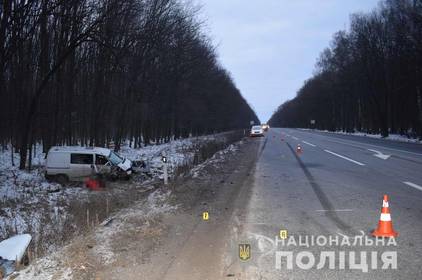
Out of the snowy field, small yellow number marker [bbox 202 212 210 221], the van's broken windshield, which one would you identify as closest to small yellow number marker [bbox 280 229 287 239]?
small yellow number marker [bbox 202 212 210 221]

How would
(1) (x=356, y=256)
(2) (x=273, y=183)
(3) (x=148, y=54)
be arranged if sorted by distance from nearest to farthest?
(1) (x=356, y=256) < (2) (x=273, y=183) < (3) (x=148, y=54)

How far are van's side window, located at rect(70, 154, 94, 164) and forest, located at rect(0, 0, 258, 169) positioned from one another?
4412 millimetres

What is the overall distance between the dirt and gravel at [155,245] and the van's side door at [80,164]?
33.1 feet

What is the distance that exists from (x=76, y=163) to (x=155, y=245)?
15.5 metres

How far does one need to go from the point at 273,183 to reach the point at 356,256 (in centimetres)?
886

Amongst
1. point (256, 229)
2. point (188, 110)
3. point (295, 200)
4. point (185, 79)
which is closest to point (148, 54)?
point (185, 79)

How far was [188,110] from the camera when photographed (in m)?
58.7

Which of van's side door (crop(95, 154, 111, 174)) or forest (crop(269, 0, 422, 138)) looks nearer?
van's side door (crop(95, 154, 111, 174))

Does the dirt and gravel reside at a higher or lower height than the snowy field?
higher

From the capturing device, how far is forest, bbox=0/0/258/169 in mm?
25188

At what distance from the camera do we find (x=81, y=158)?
22469 millimetres

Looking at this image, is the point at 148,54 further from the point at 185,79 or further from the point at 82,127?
the point at 185,79

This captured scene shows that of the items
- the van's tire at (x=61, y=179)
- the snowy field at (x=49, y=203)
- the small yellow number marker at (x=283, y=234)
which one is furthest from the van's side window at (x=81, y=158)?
the small yellow number marker at (x=283, y=234)

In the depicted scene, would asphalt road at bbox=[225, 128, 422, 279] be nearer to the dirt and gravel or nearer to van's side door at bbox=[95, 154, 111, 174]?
the dirt and gravel
